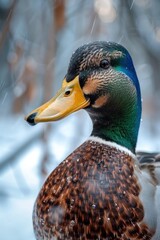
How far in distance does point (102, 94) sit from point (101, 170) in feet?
0.86

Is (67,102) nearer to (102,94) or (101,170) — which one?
(102,94)

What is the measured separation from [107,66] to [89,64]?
0.08m

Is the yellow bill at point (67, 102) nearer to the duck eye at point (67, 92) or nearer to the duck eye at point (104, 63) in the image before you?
the duck eye at point (67, 92)

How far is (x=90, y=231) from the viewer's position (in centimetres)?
170

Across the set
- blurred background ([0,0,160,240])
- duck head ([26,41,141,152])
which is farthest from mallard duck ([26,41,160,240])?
blurred background ([0,0,160,240])

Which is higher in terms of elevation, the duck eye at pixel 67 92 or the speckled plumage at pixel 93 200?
the duck eye at pixel 67 92

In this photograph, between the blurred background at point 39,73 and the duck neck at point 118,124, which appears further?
the blurred background at point 39,73

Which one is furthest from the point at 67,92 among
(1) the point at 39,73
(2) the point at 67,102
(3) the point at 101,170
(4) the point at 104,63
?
(1) the point at 39,73

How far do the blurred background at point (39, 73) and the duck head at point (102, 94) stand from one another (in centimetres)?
84

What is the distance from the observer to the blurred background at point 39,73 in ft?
10.5

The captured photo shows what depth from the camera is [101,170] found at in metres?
1.79

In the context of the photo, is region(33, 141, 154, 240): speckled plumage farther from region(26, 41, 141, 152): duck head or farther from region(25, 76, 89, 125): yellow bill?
region(25, 76, 89, 125): yellow bill

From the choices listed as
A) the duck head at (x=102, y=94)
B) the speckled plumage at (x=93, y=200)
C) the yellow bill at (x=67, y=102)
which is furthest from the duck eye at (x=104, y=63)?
the speckled plumage at (x=93, y=200)

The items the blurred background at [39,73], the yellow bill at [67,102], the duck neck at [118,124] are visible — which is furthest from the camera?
Result: the blurred background at [39,73]
